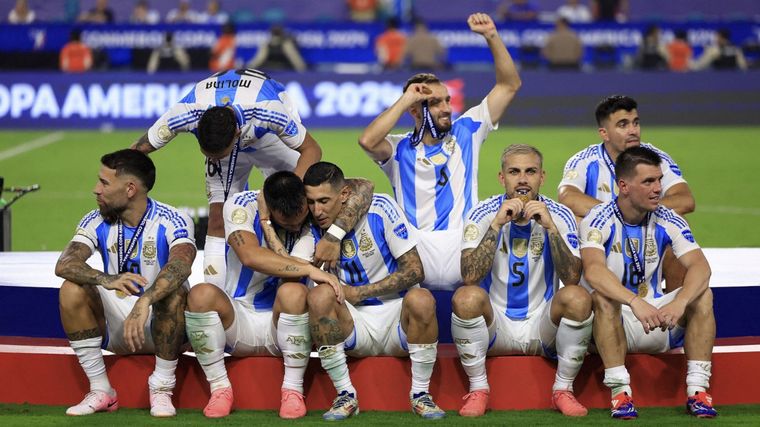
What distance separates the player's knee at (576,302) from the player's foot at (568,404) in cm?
45

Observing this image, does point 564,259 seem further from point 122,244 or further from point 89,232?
point 89,232

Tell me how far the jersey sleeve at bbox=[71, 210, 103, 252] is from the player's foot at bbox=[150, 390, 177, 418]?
0.86 m

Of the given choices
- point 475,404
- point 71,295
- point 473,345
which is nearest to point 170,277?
point 71,295

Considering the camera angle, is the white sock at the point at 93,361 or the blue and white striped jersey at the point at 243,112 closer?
the white sock at the point at 93,361

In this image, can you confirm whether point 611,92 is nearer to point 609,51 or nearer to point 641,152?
point 609,51

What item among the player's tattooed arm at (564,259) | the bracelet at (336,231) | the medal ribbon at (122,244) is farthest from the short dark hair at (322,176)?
the player's tattooed arm at (564,259)

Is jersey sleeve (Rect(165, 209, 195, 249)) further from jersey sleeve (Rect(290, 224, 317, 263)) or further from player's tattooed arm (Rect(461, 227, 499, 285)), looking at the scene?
player's tattooed arm (Rect(461, 227, 499, 285))

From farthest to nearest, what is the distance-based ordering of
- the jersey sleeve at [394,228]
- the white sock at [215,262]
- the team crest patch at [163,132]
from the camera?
1. the team crest patch at [163,132]
2. the white sock at [215,262]
3. the jersey sleeve at [394,228]

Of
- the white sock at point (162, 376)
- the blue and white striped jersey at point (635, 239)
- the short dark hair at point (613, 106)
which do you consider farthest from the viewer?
the short dark hair at point (613, 106)

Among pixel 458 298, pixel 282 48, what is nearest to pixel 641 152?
pixel 458 298

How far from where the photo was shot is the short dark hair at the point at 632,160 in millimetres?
6805

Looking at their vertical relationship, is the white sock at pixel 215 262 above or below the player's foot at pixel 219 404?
above

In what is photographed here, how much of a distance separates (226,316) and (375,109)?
593 inches

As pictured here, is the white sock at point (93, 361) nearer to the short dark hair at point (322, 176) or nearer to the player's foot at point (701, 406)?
the short dark hair at point (322, 176)
